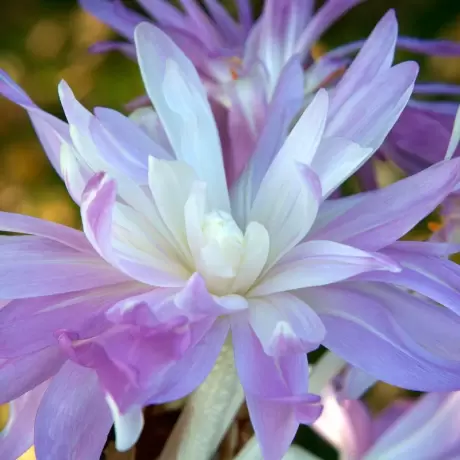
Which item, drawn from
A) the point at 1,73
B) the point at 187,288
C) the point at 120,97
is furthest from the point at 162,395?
the point at 120,97

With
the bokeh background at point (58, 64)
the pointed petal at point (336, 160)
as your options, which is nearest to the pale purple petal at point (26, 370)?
the pointed petal at point (336, 160)

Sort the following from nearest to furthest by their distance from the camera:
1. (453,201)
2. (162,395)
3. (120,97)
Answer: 1. (162,395)
2. (453,201)
3. (120,97)

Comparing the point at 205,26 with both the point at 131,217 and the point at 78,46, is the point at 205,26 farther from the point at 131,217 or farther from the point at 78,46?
the point at 78,46

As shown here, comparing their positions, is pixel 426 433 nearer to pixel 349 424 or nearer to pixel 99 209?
pixel 349 424

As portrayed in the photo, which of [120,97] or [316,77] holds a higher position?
[316,77]

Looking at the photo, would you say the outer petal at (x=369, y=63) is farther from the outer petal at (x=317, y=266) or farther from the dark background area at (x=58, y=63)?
the dark background area at (x=58, y=63)

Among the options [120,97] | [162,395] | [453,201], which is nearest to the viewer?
[162,395]
